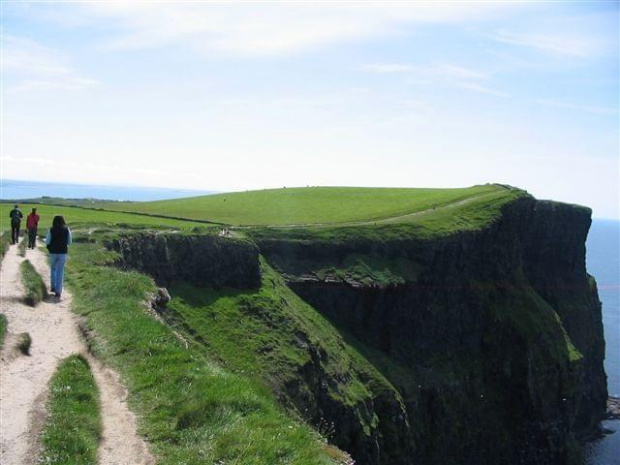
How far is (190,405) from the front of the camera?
13.0 metres

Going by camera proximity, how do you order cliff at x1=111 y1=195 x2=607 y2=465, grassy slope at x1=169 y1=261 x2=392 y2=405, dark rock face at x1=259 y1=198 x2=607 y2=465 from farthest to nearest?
dark rock face at x1=259 y1=198 x2=607 y2=465
cliff at x1=111 y1=195 x2=607 y2=465
grassy slope at x1=169 y1=261 x2=392 y2=405

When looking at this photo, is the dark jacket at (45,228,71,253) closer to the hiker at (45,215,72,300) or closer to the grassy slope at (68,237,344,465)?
the hiker at (45,215,72,300)

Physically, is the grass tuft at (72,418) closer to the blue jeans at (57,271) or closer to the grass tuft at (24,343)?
the grass tuft at (24,343)

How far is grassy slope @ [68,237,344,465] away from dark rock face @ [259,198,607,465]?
33550 mm

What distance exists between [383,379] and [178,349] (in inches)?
1547

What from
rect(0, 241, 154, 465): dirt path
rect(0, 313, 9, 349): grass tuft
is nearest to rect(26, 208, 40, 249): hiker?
rect(0, 241, 154, 465): dirt path

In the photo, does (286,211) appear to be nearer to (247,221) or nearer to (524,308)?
(247,221)

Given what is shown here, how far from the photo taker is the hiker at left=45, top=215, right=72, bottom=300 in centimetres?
2414

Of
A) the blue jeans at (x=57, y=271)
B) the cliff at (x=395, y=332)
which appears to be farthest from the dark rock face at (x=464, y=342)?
the blue jeans at (x=57, y=271)

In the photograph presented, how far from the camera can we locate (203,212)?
82.7 m

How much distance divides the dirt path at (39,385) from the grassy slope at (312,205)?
49.2 metres

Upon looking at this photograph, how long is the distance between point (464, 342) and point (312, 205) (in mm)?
31765

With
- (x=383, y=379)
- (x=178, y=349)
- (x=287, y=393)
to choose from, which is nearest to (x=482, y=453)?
(x=383, y=379)

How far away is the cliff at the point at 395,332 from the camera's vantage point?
4306 cm
